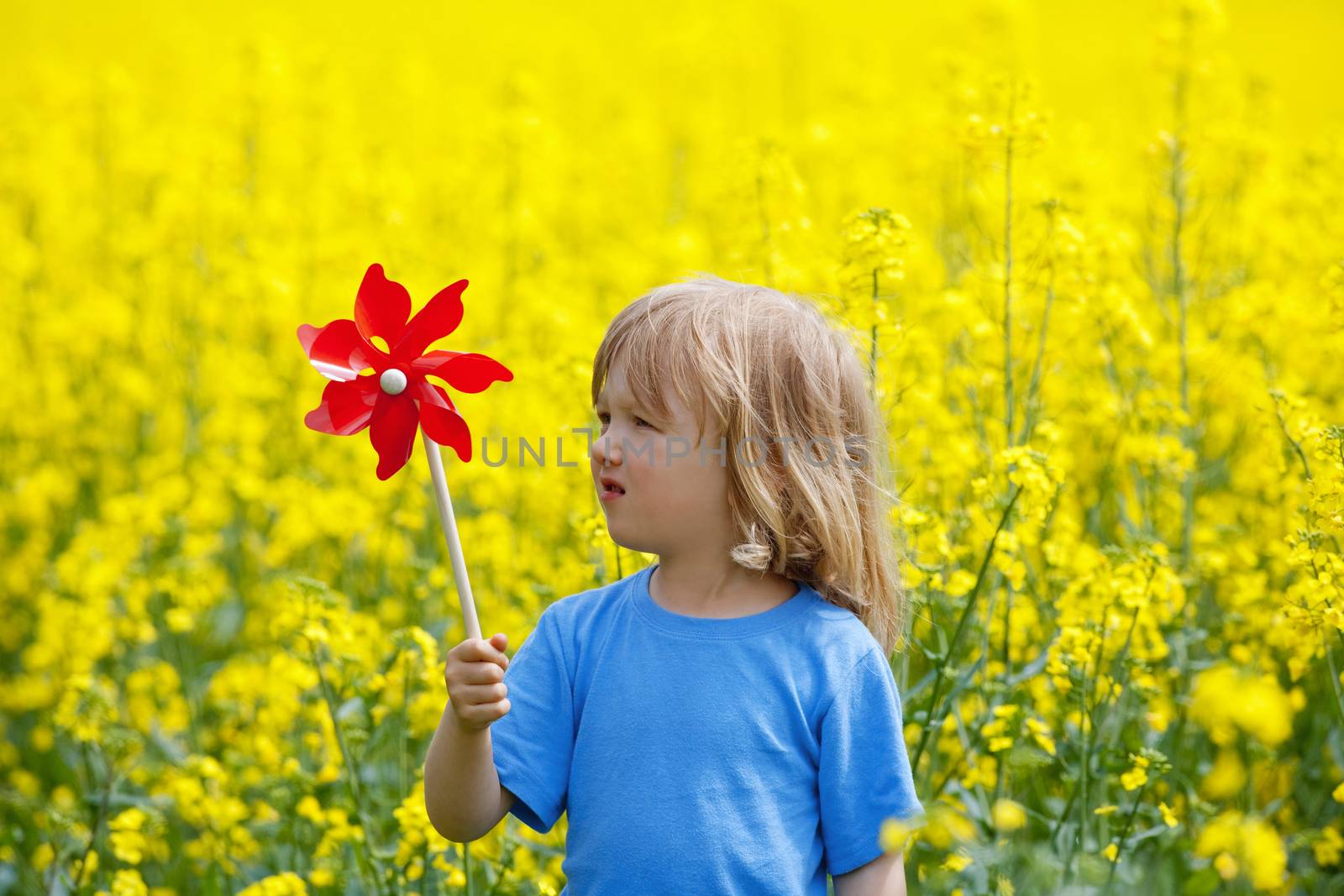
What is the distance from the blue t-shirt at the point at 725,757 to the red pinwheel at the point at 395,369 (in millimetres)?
364

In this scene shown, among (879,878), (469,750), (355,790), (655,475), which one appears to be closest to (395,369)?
(655,475)

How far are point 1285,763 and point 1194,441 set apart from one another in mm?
1112

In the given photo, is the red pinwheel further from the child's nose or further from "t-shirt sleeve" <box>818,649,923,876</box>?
"t-shirt sleeve" <box>818,649,923,876</box>

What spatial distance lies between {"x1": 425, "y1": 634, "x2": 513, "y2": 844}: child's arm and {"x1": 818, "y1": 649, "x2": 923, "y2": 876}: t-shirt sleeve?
1.34ft

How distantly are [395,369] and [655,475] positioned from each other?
1.13 ft

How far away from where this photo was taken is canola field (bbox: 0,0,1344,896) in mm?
2488

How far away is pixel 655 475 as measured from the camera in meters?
1.71

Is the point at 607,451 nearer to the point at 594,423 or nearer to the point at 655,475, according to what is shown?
the point at 655,475

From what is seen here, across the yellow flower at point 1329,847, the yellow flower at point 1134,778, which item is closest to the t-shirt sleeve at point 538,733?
the yellow flower at point 1134,778

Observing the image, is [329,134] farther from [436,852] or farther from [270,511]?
[436,852]

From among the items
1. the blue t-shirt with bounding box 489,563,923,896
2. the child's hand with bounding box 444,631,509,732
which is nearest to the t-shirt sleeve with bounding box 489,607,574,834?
the blue t-shirt with bounding box 489,563,923,896

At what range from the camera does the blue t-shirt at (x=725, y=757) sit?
5.48 feet

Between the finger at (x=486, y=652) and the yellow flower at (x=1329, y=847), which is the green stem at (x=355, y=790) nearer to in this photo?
the finger at (x=486, y=652)

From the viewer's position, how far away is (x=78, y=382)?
18.2ft
